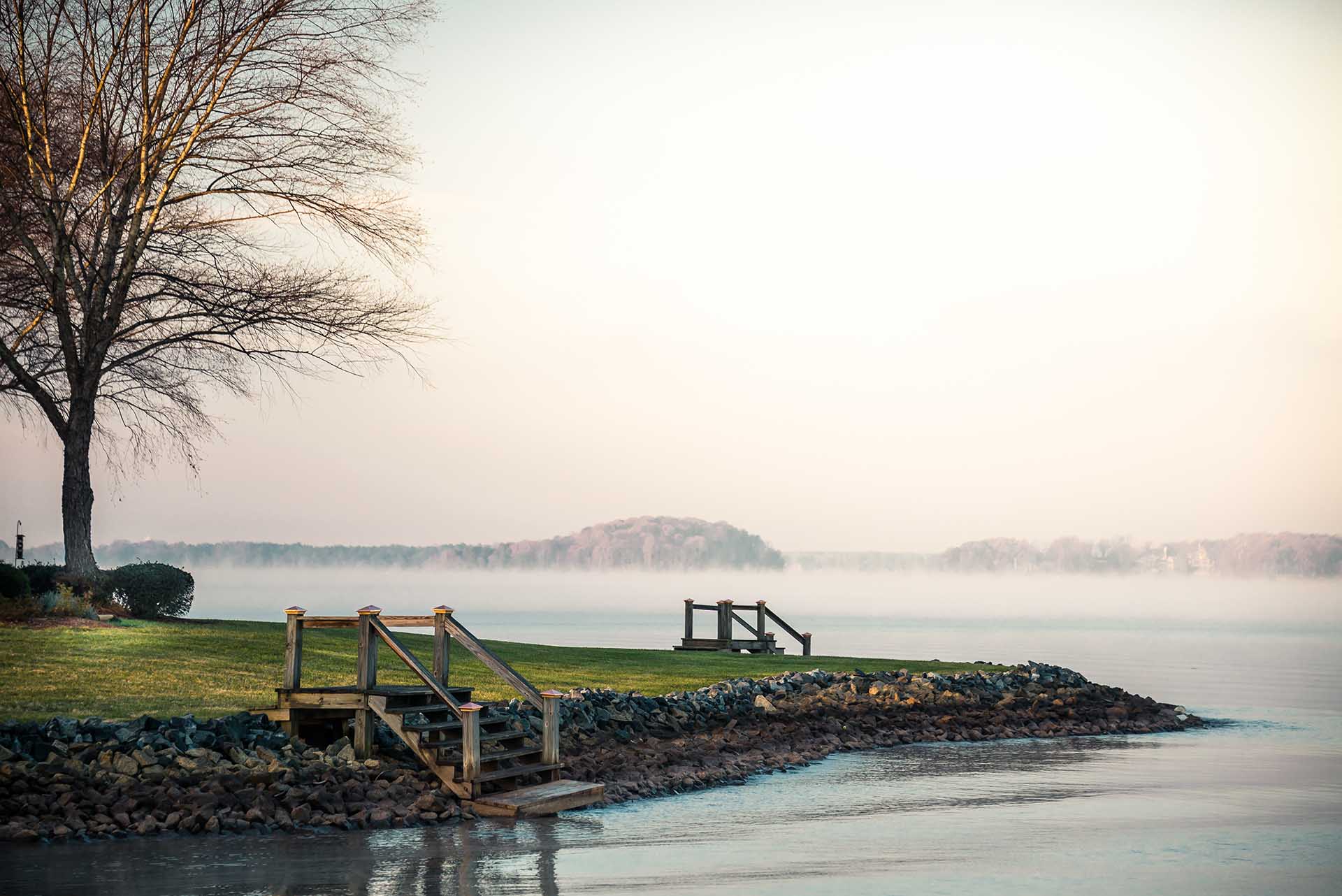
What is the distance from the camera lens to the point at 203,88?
28109 millimetres

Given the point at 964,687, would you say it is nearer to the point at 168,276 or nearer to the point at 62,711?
the point at 62,711

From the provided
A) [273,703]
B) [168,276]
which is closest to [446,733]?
[273,703]

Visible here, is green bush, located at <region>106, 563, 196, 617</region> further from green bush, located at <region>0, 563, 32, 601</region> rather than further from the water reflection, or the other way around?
the water reflection

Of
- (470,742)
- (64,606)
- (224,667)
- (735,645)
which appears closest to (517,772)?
(470,742)

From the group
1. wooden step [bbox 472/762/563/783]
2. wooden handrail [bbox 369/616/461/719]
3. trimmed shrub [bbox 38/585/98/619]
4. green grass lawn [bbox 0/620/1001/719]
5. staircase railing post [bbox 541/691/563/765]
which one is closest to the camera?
wooden step [bbox 472/762/563/783]

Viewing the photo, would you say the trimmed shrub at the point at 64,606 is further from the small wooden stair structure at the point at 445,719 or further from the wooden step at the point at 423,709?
the wooden step at the point at 423,709

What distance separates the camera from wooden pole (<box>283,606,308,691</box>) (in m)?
15.4

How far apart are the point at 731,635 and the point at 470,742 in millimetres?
20573

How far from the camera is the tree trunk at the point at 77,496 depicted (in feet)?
90.5

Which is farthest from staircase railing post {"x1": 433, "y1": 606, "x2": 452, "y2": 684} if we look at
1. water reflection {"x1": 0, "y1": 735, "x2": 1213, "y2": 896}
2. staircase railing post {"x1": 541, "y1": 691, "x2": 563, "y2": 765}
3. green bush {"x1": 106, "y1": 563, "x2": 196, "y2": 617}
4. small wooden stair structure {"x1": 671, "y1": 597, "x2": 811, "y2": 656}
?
small wooden stair structure {"x1": 671, "y1": 597, "x2": 811, "y2": 656}

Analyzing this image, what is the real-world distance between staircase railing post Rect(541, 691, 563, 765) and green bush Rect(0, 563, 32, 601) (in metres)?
14.1

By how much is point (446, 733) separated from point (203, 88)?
18332mm

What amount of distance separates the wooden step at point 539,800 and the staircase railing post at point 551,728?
0.33 meters

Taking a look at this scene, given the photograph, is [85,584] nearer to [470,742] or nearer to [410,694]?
[410,694]
